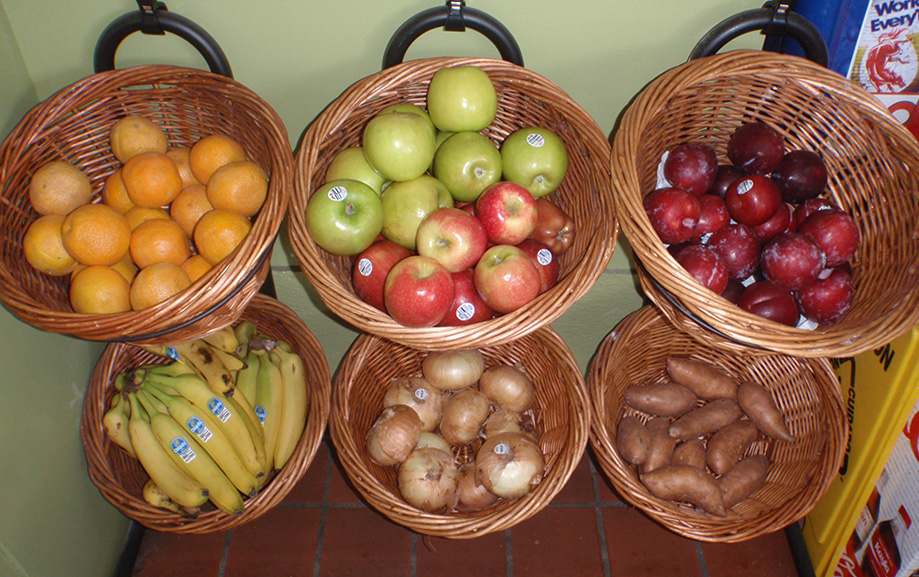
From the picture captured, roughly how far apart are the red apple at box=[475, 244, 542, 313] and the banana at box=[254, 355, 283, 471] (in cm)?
69

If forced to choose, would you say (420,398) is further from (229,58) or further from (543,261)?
(229,58)

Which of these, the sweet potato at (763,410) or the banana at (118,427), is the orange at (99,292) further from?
the sweet potato at (763,410)

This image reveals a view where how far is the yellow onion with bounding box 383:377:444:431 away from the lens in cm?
142

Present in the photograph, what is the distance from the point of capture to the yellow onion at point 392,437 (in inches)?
51.5

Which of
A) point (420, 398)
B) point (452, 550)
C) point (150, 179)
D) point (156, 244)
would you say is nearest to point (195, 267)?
point (156, 244)

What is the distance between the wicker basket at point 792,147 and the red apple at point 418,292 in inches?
13.5

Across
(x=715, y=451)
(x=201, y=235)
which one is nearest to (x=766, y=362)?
(x=715, y=451)

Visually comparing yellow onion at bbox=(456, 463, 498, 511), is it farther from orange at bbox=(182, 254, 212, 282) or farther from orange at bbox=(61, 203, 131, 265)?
orange at bbox=(61, 203, 131, 265)

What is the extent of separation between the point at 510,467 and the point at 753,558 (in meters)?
0.84

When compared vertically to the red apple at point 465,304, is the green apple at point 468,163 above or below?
above

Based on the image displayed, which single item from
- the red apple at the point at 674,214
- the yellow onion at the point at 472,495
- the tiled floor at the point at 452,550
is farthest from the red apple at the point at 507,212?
the tiled floor at the point at 452,550

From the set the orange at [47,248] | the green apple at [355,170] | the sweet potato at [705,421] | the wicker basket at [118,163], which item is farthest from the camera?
the sweet potato at [705,421]

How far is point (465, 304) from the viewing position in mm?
1086

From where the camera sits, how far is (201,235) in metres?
1.07
